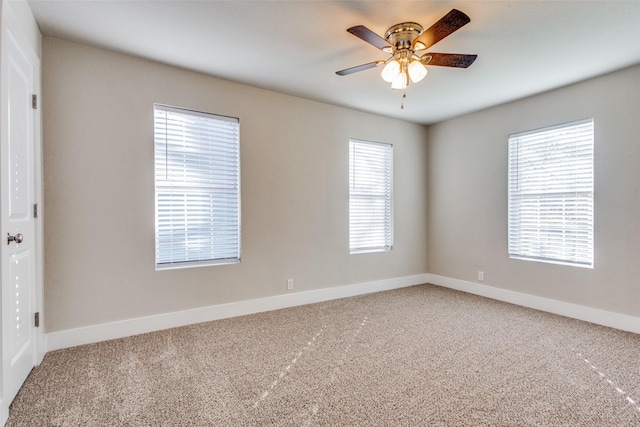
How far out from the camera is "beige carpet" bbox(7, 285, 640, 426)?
1.80 metres

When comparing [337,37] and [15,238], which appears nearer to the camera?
[15,238]

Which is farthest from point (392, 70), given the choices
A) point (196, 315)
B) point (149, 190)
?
point (196, 315)

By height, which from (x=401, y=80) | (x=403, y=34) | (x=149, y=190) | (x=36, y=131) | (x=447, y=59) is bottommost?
(x=149, y=190)

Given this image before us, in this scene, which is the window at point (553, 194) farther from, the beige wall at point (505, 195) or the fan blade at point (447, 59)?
the fan blade at point (447, 59)

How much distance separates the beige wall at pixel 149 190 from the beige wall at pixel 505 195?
139 cm

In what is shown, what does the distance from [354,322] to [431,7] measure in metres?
2.81

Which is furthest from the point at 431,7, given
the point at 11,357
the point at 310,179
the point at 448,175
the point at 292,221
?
the point at 11,357

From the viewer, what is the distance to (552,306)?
3639mm

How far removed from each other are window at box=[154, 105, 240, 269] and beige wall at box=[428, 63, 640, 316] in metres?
3.18

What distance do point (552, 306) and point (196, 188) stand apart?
4.17 metres

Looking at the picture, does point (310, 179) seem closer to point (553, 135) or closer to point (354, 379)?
point (354, 379)

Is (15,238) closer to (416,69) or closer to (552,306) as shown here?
(416,69)

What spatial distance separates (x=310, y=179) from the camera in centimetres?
403

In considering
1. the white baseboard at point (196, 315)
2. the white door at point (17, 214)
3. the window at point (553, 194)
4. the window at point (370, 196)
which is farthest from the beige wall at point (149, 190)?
the window at point (553, 194)
